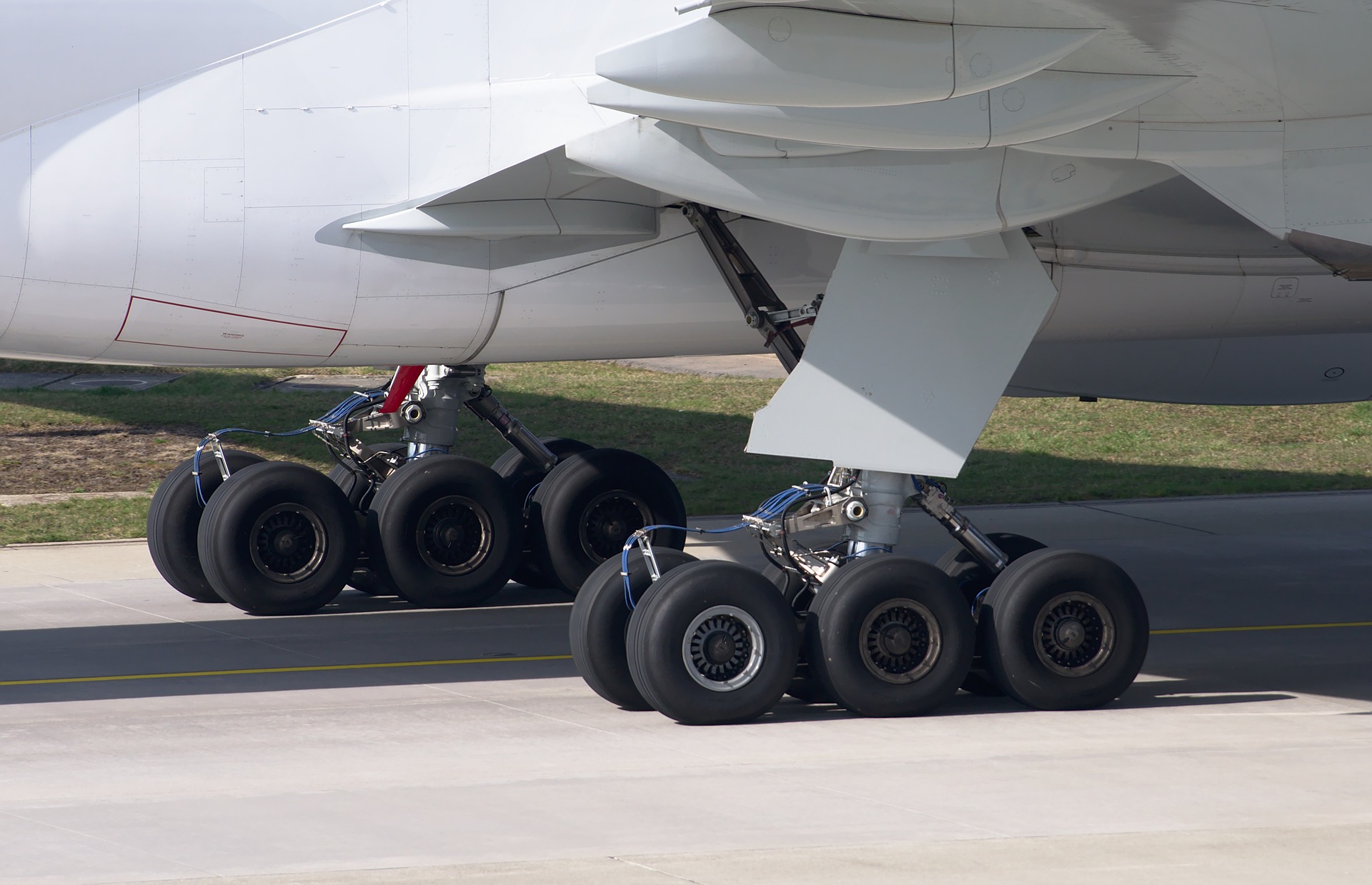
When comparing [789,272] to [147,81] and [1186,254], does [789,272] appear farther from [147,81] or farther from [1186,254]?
[147,81]

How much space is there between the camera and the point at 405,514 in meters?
11.4

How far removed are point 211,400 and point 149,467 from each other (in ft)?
14.0

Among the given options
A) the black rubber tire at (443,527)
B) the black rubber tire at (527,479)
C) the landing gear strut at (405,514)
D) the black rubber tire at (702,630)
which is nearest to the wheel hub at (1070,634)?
the black rubber tire at (702,630)

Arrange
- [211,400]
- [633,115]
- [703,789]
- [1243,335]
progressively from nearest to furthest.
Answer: [703,789] → [633,115] → [1243,335] → [211,400]

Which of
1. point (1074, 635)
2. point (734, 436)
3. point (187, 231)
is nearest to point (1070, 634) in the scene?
point (1074, 635)

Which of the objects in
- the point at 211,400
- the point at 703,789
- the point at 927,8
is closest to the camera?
the point at 703,789

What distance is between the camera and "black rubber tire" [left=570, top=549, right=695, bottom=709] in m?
8.74

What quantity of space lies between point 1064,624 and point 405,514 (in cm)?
478

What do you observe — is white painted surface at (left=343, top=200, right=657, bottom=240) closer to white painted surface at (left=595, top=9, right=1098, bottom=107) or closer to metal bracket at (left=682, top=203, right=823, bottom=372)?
metal bracket at (left=682, top=203, right=823, bottom=372)

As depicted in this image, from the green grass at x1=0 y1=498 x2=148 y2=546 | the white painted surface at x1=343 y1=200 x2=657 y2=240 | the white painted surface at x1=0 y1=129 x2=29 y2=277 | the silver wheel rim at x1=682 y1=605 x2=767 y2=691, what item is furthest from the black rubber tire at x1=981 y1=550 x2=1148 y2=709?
the green grass at x1=0 y1=498 x2=148 y2=546

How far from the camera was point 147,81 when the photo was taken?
358 inches

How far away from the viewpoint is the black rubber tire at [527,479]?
12180 millimetres

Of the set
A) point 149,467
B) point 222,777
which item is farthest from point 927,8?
point 149,467

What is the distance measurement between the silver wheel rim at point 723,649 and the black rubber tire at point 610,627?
1.40ft
